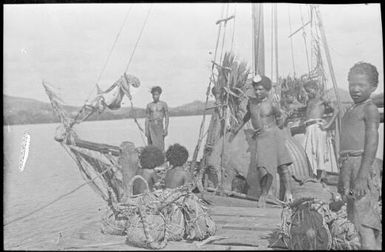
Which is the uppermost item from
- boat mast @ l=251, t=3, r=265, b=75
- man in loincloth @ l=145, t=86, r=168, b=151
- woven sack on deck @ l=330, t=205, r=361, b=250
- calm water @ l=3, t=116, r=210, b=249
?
boat mast @ l=251, t=3, r=265, b=75

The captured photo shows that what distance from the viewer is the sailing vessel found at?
3012 millimetres

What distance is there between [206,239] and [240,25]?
3.51 feet

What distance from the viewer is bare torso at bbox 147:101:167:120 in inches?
120

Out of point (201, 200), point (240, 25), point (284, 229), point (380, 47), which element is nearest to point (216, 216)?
point (201, 200)

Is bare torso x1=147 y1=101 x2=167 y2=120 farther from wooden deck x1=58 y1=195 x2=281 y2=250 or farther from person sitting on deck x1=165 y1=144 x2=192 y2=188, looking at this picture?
wooden deck x1=58 y1=195 x2=281 y2=250

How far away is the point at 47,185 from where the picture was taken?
119 inches

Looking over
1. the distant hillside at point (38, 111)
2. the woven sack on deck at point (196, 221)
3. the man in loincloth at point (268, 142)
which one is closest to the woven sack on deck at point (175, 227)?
the woven sack on deck at point (196, 221)

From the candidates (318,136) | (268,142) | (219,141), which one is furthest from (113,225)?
(318,136)

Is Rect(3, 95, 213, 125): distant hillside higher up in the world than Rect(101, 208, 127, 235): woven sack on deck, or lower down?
higher up

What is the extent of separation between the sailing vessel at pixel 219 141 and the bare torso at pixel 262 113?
0.04 metres

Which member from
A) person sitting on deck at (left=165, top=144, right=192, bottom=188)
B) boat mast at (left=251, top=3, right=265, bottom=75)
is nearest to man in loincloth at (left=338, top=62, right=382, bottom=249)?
boat mast at (left=251, top=3, right=265, bottom=75)

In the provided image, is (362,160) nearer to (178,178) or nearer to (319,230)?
(319,230)

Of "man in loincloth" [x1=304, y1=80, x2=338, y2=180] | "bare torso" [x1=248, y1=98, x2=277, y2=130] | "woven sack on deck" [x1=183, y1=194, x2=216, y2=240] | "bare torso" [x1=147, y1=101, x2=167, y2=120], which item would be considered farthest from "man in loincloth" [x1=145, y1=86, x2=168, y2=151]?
"man in loincloth" [x1=304, y1=80, x2=338, y2=180]

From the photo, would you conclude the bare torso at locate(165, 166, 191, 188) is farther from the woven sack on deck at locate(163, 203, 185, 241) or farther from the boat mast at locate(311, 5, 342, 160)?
the boat mast at locate(311, 5, 342, 160)
